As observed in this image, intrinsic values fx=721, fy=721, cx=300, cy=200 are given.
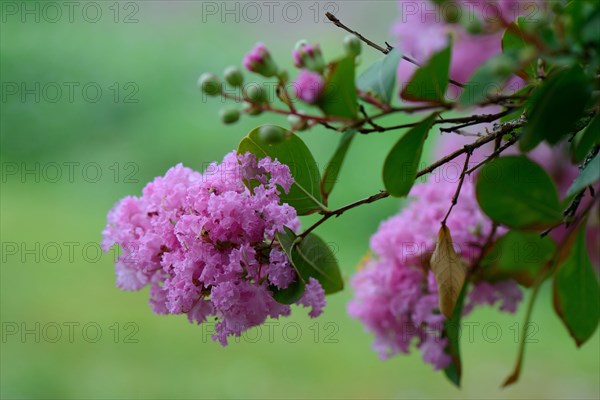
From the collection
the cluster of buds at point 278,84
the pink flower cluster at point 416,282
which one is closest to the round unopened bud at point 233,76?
the cluster of buds at point 278,84

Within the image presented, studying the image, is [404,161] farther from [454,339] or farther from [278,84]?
[454,339]

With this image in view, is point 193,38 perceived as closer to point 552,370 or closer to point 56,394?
point 56,394

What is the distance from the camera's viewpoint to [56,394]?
1.42 meters

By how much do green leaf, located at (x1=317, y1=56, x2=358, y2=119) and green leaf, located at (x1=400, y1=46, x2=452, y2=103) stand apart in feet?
0.08

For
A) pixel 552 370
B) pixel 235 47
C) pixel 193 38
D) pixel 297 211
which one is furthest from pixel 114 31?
pixel 297 211

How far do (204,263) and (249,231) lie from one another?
0.03 meters

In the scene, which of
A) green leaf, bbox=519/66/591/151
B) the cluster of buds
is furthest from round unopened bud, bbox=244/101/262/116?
green leaf, bbox=519/66/591/151

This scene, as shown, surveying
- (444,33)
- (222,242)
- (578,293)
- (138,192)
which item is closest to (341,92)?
(222,242)

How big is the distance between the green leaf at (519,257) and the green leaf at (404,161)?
181mm

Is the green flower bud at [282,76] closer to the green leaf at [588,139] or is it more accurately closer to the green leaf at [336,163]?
the green leaf at [336,163]

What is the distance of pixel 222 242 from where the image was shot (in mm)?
382

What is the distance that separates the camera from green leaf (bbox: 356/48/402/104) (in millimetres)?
315

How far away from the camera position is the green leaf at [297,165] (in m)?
0.39

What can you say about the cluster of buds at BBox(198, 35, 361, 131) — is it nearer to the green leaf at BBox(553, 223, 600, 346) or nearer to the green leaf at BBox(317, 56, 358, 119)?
the green leaf at BBox(317, 56, 358, 119)
